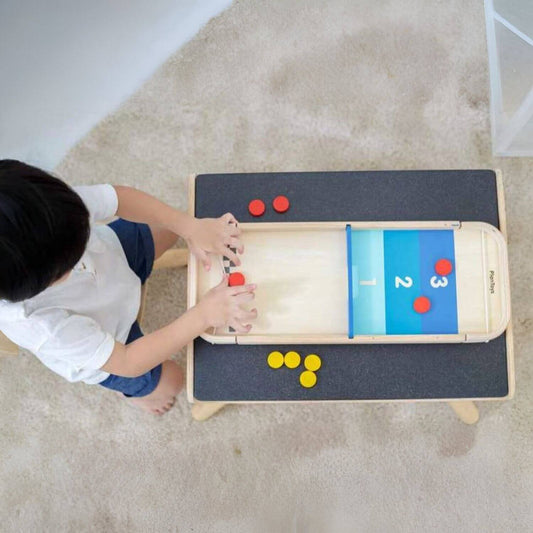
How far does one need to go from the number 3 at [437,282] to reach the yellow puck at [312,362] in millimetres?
195

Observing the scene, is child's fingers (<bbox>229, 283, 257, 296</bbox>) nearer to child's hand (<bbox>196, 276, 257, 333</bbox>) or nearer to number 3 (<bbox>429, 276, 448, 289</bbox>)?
child's hand (<bbox>196, 276, 257, 333</bbox>)

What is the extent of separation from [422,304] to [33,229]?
0.51 metres

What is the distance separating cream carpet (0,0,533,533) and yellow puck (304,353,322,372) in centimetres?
34

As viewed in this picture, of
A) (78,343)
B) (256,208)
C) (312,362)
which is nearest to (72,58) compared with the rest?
(256,208)

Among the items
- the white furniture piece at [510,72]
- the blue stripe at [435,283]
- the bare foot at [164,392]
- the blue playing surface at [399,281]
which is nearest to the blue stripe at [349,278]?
the blue playing surface at [399,281]

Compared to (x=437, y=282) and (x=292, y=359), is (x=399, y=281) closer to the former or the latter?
(x=437, y=282)

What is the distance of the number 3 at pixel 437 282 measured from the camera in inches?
31.9

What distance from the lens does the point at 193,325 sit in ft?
2.56

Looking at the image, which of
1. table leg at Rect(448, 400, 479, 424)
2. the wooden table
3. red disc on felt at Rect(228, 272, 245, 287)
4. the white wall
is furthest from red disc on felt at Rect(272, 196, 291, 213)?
the white wall

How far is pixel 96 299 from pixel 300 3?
2.81 ft

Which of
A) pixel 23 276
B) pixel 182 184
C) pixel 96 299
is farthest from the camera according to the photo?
pixel 182 184

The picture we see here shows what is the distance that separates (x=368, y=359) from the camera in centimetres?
83

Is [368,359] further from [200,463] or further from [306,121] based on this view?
[306,121]

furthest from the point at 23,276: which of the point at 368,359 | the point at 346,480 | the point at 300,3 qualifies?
the point at 300,3
